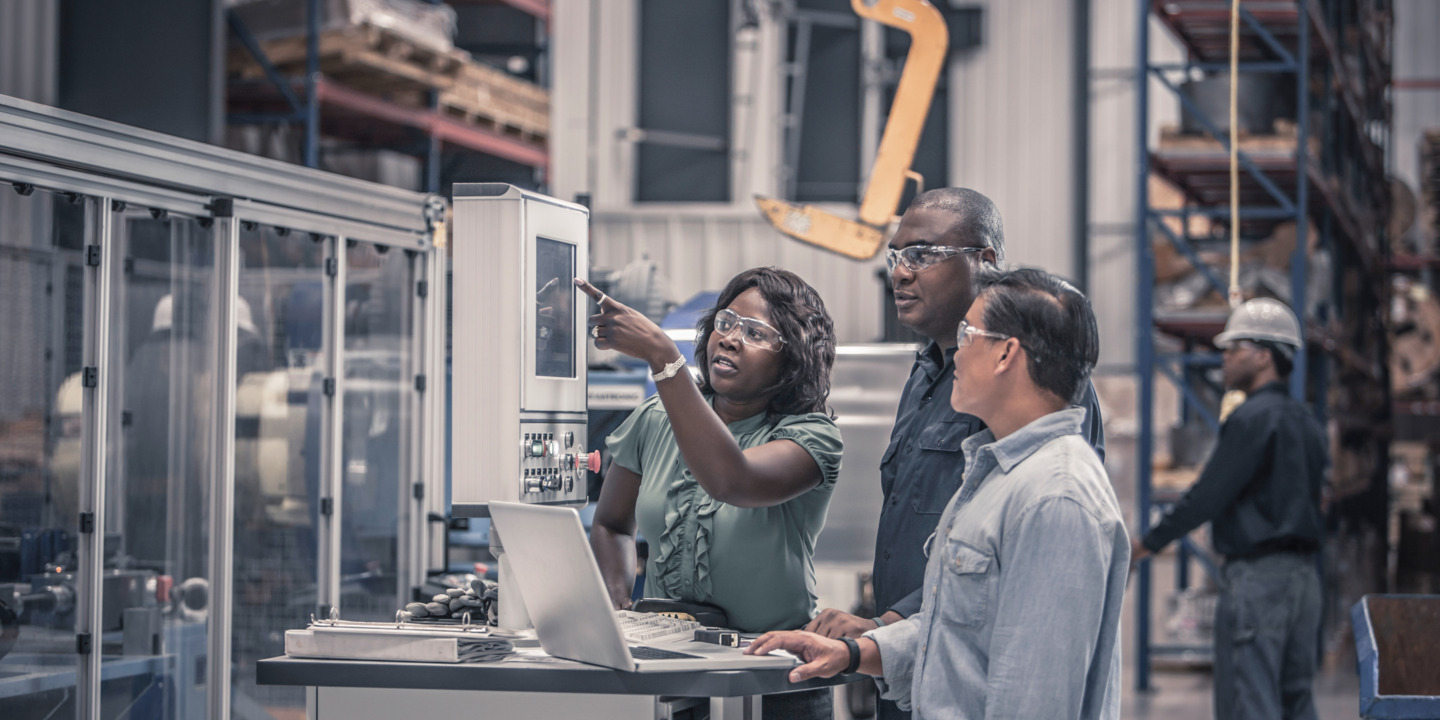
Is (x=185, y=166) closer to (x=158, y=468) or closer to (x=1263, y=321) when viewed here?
(x=158, y=468)

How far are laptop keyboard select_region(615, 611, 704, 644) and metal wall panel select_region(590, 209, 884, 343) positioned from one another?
41.8ft

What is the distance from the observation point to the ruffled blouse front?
3.11 metres

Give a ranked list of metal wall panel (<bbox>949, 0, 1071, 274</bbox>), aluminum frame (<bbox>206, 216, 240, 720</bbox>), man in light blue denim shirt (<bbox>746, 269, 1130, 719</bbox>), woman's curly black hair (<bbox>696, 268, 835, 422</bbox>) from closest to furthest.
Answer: man in light blue denim shirt (<bbox>746, 269, 1130, 719</bbox>)
woman's curly black hair (<bbox>696, 268, 835, 422</bbox>)
aluminum frame (<bbox>206, 216, 240, 720</bbox>)
metal wall panel (<bbox>949, 0, 1071, 274</bbox>)

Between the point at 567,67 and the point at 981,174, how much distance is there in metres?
5.92

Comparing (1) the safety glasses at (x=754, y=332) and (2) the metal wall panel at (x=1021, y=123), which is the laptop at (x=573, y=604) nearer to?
(1) the safety glasses at (x=754, y=332)

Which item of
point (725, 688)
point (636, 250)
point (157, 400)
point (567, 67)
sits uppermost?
point (567, 67)

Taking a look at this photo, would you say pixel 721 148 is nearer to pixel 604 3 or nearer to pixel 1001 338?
pixel 604 3

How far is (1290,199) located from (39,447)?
9451mm

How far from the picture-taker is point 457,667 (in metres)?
2.69

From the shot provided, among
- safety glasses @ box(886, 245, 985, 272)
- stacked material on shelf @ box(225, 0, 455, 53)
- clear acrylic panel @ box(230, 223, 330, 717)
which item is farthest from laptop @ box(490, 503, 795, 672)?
stacked material on shelf @ box(225, 0, 455, 53)

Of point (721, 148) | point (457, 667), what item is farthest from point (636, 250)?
point (457, 667)

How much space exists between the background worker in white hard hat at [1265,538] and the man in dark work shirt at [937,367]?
3929mm

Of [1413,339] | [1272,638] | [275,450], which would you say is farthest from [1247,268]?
[1413,339]

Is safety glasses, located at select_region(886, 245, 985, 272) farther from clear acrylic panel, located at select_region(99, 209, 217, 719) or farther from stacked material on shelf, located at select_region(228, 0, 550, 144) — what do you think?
stacked material on shelf, located at select_region(228, 0, 550, 144)
